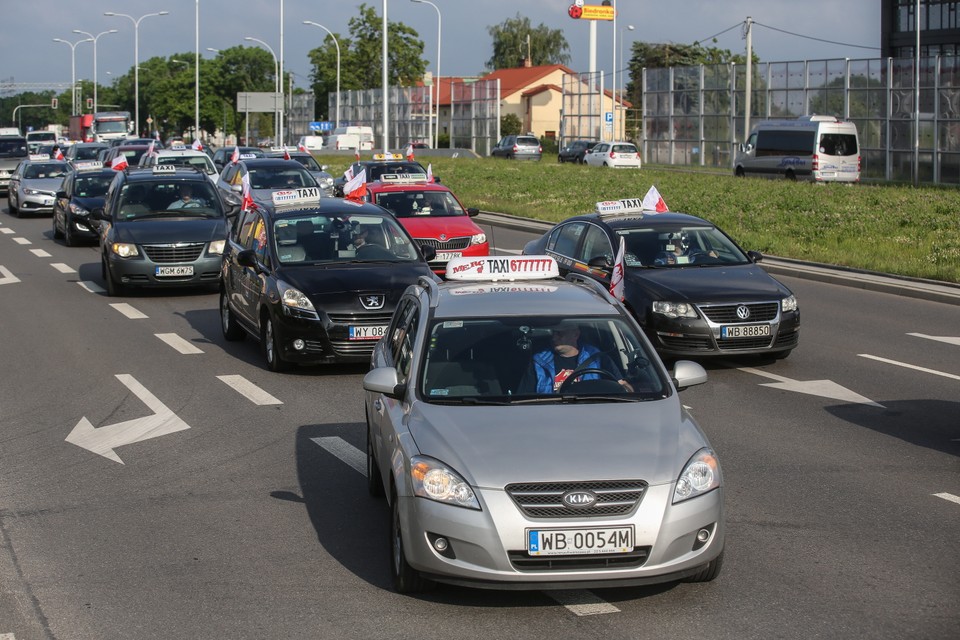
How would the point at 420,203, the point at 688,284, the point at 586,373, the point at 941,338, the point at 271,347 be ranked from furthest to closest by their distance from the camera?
1. the point at 420,203
2. the point at 941,338
3. the point at 688,284
4. the point at 271,347
5. the point at 586,373

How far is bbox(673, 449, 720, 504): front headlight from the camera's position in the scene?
19.4ft

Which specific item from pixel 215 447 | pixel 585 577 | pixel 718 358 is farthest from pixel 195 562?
pixel 718 358

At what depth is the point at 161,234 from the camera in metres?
19.7

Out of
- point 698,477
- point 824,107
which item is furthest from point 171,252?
point 824,107

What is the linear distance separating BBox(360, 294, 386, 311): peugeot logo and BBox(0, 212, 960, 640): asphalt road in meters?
0.73

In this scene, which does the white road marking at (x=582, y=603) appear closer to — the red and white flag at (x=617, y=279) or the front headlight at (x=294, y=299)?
the front headlight at (x=294, y=299)

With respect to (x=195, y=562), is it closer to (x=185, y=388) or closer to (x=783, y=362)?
(x=185, y=388)

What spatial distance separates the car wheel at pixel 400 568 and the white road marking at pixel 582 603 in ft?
2.00

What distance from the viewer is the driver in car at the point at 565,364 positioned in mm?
6848

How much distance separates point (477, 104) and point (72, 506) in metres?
71.4

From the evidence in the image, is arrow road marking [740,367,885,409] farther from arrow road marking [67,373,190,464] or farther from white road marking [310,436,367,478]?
arrow road marking [67,373,190,464]

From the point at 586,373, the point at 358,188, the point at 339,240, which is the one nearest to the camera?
the point at 586,373

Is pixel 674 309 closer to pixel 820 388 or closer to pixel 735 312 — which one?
pixel 735 312

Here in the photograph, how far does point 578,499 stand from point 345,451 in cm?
414
